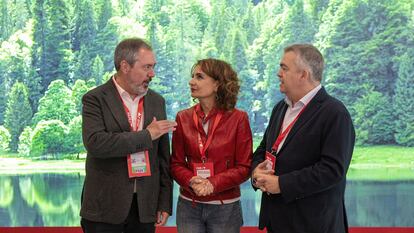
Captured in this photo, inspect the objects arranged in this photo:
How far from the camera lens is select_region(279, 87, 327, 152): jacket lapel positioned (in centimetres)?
215

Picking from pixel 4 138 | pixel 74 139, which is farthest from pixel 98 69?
pixel 4 138

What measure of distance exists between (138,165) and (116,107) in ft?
0.88

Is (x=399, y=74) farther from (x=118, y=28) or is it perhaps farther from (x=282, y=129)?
(x=282, y=129)

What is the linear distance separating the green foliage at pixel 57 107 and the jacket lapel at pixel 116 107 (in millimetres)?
2879

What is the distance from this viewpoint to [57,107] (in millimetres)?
5082

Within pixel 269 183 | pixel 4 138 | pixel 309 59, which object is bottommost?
pixel 4 138

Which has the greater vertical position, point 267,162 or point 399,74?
point 399,74

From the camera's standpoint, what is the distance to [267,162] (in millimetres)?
2242

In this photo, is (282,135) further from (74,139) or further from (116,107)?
(74,139)

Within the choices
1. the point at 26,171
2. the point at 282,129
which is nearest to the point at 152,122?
the point at 282,129

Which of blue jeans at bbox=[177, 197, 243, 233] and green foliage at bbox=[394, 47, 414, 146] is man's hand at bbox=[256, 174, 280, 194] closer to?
blue jeans at bbox=[177, 197, 243, 233]

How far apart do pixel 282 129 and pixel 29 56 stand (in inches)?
141

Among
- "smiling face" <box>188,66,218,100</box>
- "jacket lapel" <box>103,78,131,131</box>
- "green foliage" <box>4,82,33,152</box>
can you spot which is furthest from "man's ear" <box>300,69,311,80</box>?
"green foliage" <box>4,82,33,152</box>

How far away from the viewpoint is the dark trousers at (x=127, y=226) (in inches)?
91.0
